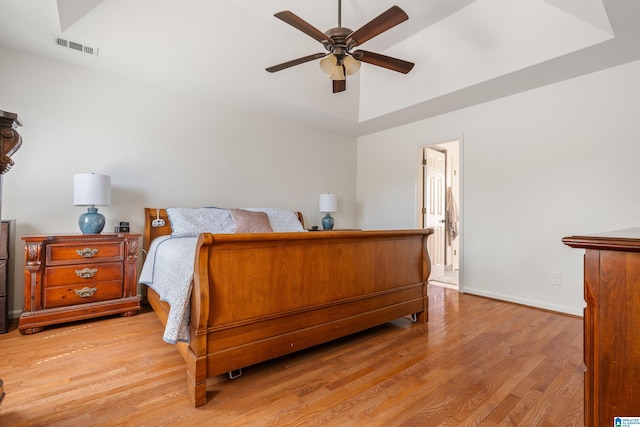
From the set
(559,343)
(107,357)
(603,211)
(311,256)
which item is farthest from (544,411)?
(107,357)

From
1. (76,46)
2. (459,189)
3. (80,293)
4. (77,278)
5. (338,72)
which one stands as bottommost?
(80,293)

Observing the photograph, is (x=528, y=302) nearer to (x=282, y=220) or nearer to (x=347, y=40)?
(x=282, y=220)

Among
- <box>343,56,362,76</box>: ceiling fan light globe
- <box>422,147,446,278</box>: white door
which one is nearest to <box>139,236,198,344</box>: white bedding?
<box>343,56,362,76</box>: ceiling fan light globe

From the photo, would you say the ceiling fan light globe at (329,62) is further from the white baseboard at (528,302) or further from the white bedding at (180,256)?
the white baseboard at (528,302)

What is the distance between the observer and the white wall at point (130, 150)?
2736 millimetres

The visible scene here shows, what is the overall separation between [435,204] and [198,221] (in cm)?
357

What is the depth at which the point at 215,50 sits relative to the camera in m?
3.05

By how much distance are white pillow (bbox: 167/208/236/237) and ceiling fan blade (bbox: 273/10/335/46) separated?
6.63 ft

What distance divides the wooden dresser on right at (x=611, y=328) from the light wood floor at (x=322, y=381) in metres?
0.77

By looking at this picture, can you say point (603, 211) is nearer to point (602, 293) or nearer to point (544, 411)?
point (544, 411)

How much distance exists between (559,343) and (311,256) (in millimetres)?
2082

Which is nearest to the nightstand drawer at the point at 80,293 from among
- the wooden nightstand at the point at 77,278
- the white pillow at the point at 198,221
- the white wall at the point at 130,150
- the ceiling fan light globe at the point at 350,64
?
the wooden nightstand at the point at 77,278

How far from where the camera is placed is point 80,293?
8.48 ft

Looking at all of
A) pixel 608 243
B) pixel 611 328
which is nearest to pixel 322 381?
pixel 611 328
